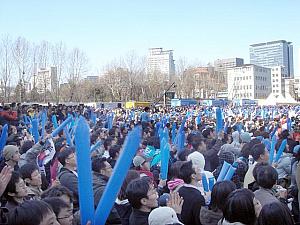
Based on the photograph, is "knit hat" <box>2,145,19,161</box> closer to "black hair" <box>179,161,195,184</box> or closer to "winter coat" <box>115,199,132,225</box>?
"winter coat" <box>115,199,132,225</box>

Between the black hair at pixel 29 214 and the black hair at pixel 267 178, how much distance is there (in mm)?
2311

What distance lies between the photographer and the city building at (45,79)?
5364 centimetres

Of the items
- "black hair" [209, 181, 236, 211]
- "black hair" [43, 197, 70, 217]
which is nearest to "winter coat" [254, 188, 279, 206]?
"black hair" [209, 181, 236, 211]

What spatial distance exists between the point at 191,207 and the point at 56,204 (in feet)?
4.51

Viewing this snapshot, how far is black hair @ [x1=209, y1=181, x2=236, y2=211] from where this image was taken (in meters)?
3.76

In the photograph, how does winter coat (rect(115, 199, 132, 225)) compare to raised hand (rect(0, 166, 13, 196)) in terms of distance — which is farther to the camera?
winter coat (rect(115, 199, 132, 225))

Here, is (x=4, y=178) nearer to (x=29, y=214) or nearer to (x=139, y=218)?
(x=29, y=214)

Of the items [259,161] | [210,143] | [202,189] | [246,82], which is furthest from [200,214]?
[246,82]

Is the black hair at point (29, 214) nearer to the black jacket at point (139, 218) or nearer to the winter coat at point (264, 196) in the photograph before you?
the black jacket at point (139, 218)

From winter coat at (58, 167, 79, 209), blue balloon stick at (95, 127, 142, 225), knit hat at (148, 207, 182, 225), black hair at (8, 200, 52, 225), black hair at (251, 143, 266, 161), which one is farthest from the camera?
black hair at (251, 143, 266, 161)

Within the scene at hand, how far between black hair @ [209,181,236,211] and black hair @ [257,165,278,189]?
0.64 m

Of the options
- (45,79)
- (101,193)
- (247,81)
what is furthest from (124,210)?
(247,81)

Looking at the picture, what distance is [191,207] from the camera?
13.4 feet

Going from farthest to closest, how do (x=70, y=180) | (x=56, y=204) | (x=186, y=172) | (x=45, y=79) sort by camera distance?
1. (x=45, y=79)
2. (x=70, y=180)
3. (x=186, y=172)
4. (x=56, y=204)
